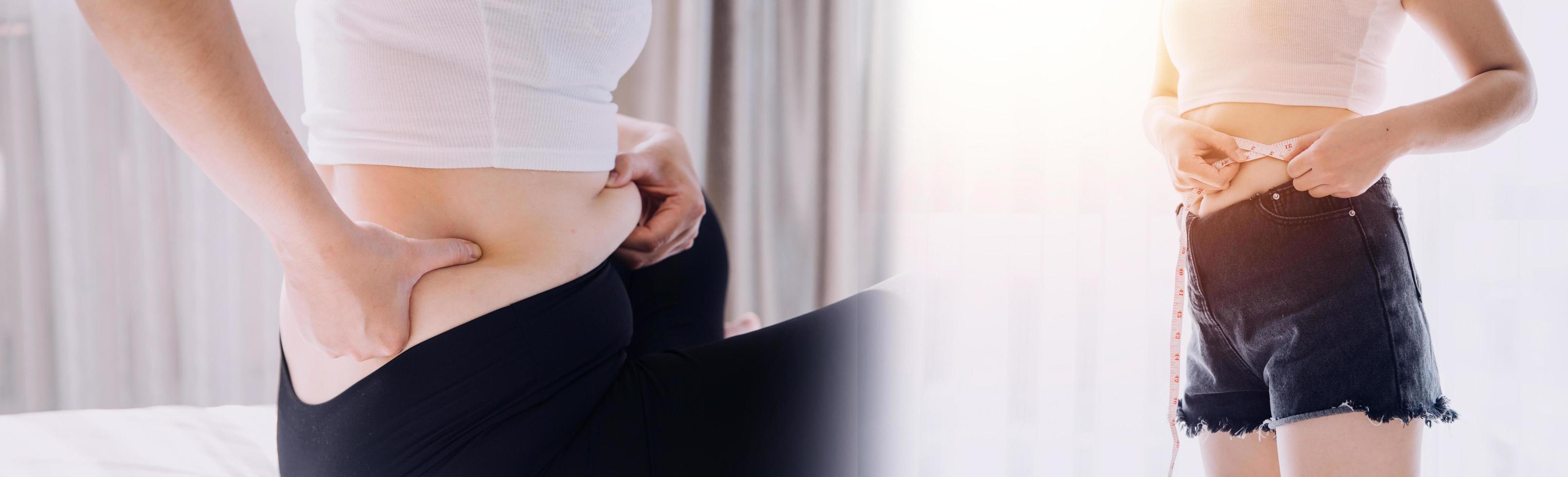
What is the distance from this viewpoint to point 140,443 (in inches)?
47.8

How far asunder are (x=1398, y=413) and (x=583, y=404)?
0.80 meters

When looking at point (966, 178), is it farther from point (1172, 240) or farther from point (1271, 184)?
point (1271, 184)

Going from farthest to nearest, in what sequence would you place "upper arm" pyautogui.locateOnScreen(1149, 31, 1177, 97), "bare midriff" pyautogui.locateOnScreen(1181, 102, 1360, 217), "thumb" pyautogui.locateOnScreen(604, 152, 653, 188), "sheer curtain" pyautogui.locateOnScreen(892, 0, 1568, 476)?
1. "sheer curtain" pyautogui.locateOnScreen(892, 0, 1568, 476)
2. "upper arm" pyautogui.locateOnScreen(1149, 31, 1177, 97)
3. "bare midriff" pyautogui.locateOnScreen(1181, 102, 1360, 217)
4. "thumb" pyautogui.locateOnScreen(604, 152, 653, 188)

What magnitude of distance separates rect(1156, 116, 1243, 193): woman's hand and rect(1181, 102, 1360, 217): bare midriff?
0.01 m

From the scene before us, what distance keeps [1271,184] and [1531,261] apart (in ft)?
3.64

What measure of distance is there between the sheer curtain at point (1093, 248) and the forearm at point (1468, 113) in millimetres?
880

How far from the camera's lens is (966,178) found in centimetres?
184

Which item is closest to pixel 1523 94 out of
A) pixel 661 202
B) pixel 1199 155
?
pixel 1199 155

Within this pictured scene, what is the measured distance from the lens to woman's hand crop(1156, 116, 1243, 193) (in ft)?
2.80

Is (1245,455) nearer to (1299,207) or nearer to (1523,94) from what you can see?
(1299,207)

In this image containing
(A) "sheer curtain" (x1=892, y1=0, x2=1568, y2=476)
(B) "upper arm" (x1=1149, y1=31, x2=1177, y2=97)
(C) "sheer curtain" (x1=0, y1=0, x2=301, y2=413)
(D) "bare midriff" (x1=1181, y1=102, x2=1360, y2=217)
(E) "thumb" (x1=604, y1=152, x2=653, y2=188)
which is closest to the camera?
(E) "thumb" (x1=604, y1=152, x2=653, y2=188)

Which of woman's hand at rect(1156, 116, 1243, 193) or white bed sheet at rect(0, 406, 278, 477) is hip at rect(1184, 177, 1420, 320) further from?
white bed sheet at rect(0, 406, 278, 477)

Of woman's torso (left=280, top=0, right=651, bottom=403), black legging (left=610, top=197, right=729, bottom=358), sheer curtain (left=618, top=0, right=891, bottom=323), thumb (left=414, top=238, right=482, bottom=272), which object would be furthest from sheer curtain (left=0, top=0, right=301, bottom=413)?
thumb (left=414, top=238, right=482, bottom=272)

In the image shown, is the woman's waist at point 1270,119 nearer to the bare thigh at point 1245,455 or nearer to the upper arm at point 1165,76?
the upper arm at point 1165,76
